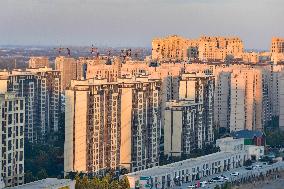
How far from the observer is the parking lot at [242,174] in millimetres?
14945

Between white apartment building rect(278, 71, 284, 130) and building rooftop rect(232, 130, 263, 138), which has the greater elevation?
white apartment building rect(278, 71, 284, 130)

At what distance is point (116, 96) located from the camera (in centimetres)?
1512

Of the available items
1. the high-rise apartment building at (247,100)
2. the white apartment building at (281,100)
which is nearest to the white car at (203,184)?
the high-rise apartment building at (247,100)

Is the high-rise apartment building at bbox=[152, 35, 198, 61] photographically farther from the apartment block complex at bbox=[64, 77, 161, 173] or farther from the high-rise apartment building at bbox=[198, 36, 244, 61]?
the apartment block complex at bbox=[64, 77, 161, 173]

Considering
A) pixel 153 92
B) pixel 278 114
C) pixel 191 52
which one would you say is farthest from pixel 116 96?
pixel 191 52

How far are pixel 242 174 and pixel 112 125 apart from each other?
10.1 ft

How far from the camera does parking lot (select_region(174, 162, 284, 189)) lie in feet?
49.0

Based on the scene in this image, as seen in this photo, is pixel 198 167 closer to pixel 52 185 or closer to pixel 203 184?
pixel 203 184

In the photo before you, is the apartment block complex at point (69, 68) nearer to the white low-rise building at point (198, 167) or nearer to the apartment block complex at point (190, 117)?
the apartment block complex at point (190, 117)

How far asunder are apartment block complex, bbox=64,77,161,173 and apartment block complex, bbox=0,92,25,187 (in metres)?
2.80

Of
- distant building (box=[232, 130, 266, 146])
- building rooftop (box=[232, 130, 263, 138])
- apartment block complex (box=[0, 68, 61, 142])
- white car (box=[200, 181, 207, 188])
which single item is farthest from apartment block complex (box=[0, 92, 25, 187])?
building rooftop (box=[232, 130, 263, 138])

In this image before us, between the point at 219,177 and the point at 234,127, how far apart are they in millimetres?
6264

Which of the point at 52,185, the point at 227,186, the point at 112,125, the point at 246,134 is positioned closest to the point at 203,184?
the point at 227,186

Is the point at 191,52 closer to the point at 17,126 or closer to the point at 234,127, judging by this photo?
the point at 234,127
